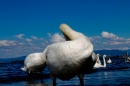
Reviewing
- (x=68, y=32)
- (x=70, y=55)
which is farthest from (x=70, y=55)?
(x=68, y=32)

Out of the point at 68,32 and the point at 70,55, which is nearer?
the point at 70,55

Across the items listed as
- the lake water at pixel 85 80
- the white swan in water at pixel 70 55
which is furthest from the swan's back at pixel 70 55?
the lake water at pixel 85 80

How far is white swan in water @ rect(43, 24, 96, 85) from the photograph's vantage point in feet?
33.9

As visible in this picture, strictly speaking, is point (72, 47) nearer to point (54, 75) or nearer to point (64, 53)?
point (64, 53)

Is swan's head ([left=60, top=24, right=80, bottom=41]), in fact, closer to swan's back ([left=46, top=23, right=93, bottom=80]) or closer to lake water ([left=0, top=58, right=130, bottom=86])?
swan's back ([left=46, top=23, right=93, bottom=80])

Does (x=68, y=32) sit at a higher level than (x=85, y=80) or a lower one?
higher

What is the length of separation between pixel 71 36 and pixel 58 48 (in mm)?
790

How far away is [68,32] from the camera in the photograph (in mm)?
11266

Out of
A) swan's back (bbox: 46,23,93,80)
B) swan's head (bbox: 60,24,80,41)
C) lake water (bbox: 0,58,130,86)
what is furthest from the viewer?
lake water (bbox: 0,58,130,86)

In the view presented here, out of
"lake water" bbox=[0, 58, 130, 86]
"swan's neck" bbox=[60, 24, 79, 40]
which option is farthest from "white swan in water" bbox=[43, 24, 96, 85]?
"lake water" bbox=[0, 58, 130, 86]

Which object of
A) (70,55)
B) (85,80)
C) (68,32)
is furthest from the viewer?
(85,80)

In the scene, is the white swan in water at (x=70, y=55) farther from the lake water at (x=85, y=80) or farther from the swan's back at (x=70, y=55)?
the lake water at (x=85, y=80)

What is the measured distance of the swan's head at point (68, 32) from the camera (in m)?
11.1

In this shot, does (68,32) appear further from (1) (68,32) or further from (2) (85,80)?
(2) (85,80)
